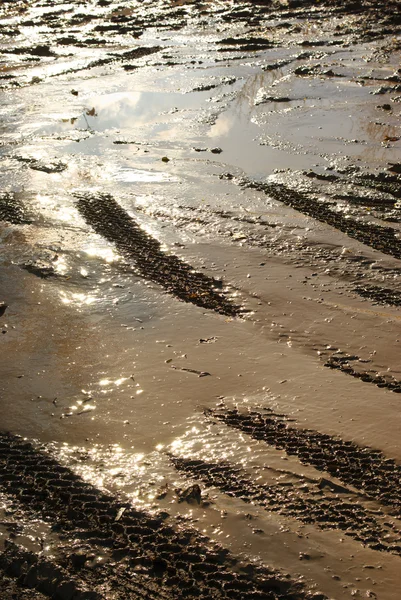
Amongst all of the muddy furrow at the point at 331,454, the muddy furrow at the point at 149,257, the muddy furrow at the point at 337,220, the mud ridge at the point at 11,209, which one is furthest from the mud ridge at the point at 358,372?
the mud ridge at the point at 11,209

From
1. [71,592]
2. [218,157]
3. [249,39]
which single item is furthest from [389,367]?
[249,39]

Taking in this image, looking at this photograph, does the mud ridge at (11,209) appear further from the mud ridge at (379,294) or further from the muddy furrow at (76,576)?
the muddy furrow at (76,576)

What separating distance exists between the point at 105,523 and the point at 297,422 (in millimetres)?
1209

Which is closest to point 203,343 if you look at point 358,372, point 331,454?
point 358,372

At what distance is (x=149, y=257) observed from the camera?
5.42 meters

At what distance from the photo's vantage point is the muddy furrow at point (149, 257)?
15.9 feet

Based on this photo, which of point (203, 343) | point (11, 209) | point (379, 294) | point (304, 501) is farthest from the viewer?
point (11, 209)

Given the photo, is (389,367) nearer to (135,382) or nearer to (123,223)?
(135,382)

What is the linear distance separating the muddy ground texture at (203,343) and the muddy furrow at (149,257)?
0.07 ft

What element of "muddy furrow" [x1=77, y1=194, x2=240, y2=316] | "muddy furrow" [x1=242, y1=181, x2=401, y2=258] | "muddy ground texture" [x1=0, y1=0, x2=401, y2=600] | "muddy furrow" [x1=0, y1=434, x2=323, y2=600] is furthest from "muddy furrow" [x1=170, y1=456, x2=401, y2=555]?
"muddy furrow" [x1=242, y1=181, x2=401, y2=258]

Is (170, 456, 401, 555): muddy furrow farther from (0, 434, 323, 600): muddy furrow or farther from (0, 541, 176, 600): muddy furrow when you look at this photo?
(0, 541, 176, 600): muddy furrow

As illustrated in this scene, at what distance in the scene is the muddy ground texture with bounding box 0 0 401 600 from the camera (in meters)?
2.78

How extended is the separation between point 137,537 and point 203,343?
1.67 meters

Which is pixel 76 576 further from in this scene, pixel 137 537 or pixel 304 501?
pixel 304 501
